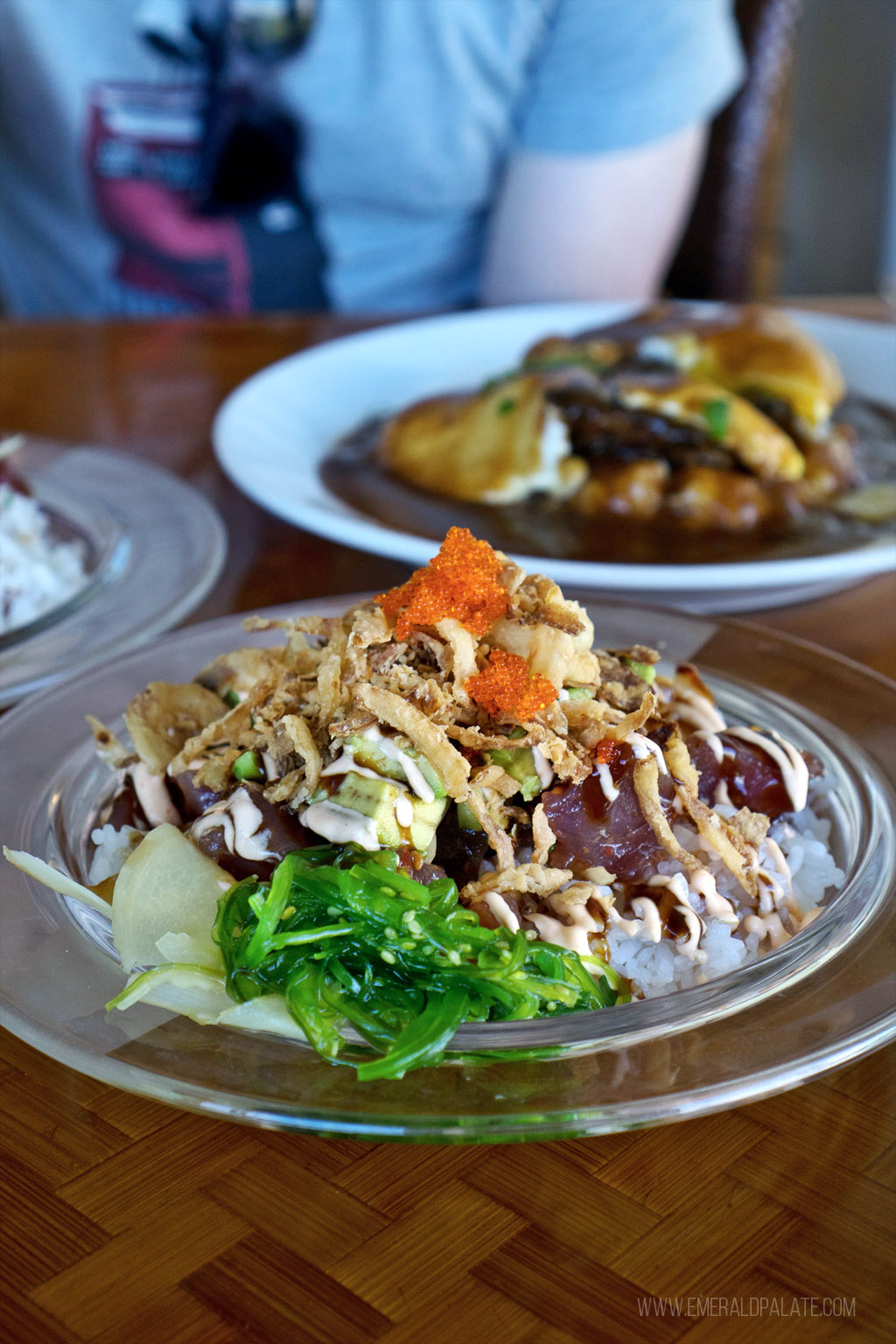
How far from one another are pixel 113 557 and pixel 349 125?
1.65 meters

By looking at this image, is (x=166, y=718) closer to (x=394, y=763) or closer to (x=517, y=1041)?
(x=394, y=763)

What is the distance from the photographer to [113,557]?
58.4 inches

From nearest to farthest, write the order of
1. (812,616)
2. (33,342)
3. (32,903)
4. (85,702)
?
(32,903)
(85,702)
(812,616)
(33,342)

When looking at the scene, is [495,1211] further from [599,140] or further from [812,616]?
[599,140]

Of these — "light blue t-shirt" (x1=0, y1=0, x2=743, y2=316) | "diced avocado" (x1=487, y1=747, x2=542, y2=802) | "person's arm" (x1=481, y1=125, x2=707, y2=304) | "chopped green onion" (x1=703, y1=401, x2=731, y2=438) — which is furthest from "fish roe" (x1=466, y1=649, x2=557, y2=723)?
"person's arm" (x1=481, y1=125, x2=707, y2=304)

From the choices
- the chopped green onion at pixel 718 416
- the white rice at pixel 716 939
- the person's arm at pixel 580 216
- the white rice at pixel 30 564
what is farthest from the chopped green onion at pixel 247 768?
the person's arm at pixel 580 216

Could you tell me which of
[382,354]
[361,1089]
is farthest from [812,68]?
[361,1089]

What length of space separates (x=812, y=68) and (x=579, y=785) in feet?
17.5

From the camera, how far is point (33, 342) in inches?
94.4

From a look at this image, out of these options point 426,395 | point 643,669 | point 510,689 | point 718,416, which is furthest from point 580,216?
point 510,689

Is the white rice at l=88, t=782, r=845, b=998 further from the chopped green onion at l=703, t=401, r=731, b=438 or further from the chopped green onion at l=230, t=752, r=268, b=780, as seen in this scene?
the chopped green onion at l=703, t=401, r=731, b=438

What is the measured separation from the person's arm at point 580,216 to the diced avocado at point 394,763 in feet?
7.83

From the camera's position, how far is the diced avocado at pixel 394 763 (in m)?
0.83

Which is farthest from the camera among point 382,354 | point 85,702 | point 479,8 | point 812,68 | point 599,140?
point 812,68
